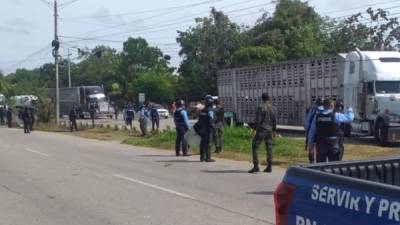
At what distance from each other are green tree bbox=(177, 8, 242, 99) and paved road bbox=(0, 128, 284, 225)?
51.8m

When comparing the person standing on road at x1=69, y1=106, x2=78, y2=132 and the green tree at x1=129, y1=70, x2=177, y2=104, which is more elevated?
the green tree at x1=129, y1=70, x2=177, y2=104

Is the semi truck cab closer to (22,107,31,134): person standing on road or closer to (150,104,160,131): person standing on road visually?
(150,104,160,131): person standing on road

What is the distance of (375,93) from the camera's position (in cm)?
2466

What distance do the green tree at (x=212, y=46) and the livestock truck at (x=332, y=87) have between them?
33.4 meters

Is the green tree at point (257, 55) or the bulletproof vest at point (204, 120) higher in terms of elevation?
the green tree at point (257, 55)

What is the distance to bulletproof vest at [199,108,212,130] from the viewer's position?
18.1 m

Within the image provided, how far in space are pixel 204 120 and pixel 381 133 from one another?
8145mm

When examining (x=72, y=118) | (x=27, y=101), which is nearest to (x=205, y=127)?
(x=72, y=118)

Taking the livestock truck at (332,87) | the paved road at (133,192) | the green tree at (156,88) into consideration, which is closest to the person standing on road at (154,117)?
the livestock truck at (332,87)

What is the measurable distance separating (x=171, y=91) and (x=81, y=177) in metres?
70.9

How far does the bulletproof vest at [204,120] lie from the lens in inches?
712

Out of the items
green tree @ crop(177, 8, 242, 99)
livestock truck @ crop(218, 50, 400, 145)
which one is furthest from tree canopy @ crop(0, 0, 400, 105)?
livestock truck @ crop(218, 50, 400, 145)

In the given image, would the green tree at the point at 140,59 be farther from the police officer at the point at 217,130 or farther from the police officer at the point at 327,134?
the police officer at the point at 327,134

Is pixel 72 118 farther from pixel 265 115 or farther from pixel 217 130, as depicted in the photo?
pixel 265 115
